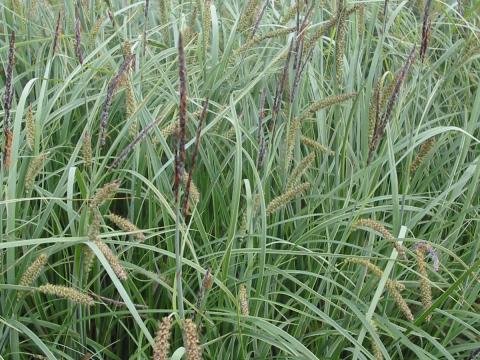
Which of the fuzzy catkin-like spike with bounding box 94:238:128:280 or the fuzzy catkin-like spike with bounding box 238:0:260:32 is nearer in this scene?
the fuzzy catkin-like spike with bounding box 94:238:128:280

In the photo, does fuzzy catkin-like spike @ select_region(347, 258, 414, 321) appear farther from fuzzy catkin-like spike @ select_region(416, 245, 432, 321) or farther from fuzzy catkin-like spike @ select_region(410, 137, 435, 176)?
fuzzy catkin-like spike @ select_region(410, 137, 435, 176)

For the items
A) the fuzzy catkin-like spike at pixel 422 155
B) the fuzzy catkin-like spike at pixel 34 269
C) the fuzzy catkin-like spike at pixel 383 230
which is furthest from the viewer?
the fuzzy catkin-like spike at pixel 422 155

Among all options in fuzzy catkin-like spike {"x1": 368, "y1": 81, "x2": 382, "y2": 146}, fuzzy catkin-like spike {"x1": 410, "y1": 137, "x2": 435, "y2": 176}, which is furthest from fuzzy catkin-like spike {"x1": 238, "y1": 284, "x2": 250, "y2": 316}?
fuzzy catkin-like spike {"x1": 410, "y1": 137, "x2": 435, "y2": 176}

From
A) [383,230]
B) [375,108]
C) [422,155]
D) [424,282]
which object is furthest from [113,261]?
[422,155]

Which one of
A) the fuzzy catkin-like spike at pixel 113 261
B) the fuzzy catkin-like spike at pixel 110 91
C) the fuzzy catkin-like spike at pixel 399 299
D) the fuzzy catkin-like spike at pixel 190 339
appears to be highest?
the fuzzy catkin-like spike at pixel 110 91

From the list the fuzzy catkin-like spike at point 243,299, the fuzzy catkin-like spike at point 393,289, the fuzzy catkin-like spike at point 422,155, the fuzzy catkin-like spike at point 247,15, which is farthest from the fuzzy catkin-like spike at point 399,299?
the fuzzy catkin-like spike at point 247,15

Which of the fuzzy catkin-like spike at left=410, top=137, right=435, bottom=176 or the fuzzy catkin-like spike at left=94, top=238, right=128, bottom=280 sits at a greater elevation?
the fuzzy catkin-like spike at left=94, top=238, right=128, bottom=280

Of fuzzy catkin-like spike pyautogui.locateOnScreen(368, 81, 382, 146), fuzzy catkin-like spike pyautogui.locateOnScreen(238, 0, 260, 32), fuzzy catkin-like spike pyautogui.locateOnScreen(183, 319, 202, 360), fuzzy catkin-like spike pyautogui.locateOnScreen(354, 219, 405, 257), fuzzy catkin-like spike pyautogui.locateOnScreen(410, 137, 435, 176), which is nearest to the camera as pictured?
fuzzy catkin-like spike pyautogui.locateOnScreen(183, 319, 202, 360)

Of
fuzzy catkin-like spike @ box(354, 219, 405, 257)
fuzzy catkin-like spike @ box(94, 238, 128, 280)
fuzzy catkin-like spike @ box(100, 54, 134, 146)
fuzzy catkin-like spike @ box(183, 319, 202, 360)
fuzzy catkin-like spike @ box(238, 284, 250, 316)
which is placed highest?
fuzzy catkin-like spike @ box(100, 54, 134, 146)

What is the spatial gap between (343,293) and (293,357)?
356 mm

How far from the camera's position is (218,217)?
2.42 m

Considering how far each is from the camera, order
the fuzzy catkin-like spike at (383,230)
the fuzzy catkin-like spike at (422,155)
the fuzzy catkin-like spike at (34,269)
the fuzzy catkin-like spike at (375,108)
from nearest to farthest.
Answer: the fuzzy catkin-like spike at (34,269), the fuzzy catkin-like spike at (383,230), the fuzzy catkin-like spike at (375,108), the fuzzy catkin-like spike at (422,155)

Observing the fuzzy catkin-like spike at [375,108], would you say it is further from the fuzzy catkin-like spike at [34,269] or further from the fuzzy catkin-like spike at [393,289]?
the fuzzy catkin-like spike at [34,269]

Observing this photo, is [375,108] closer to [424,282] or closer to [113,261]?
[424,282]
